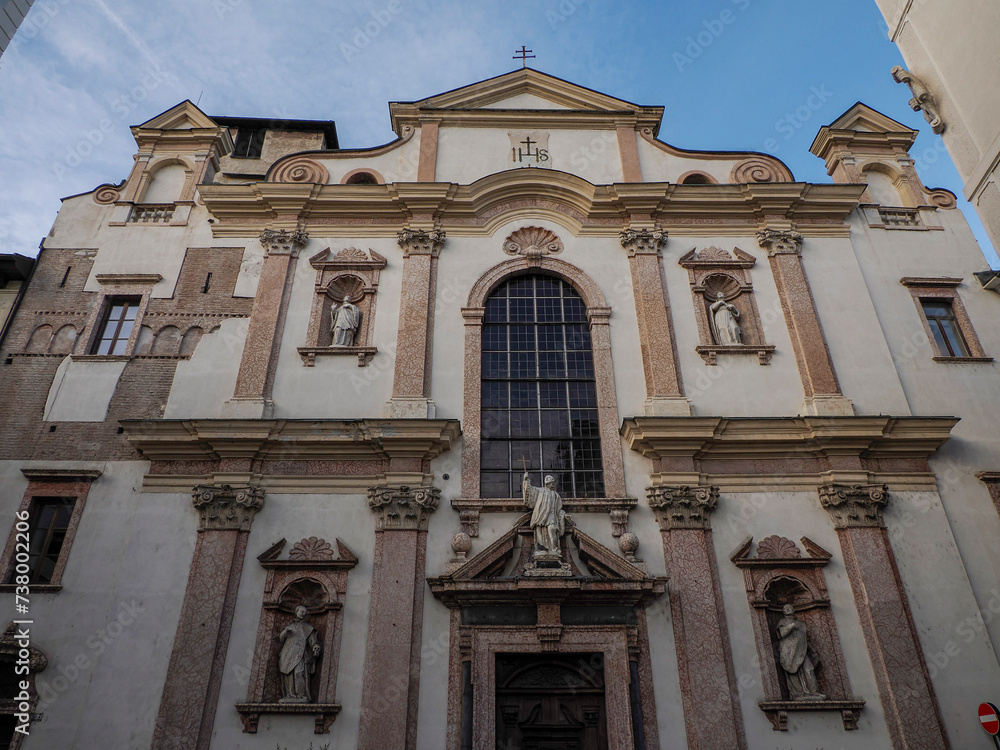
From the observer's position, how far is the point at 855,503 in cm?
1103

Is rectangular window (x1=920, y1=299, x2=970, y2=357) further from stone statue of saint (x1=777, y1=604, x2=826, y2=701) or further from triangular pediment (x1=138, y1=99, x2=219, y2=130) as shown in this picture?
triangular pediment (x1=138, y1=99, x2=219, y2=130)

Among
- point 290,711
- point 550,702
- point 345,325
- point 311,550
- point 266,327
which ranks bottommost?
point 290,711

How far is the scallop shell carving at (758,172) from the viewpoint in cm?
1499

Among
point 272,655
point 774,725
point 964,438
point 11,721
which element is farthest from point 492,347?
point 11,721

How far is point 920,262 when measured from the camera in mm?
14047

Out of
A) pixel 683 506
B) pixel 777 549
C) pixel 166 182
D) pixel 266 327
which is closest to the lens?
pixel 777 549

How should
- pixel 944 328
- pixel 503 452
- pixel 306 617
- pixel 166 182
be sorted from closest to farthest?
pixel 306 617
pixel 503 452
pixel 944 328
pixel 166 182

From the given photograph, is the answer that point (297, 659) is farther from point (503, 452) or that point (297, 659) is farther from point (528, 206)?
Answer: point (528, 206)

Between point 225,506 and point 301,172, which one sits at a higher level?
point 301,172

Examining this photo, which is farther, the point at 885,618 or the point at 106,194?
the point at 106,194

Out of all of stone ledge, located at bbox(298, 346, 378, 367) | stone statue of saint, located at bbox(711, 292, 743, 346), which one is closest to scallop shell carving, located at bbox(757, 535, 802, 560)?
stone statue of saint, located at bbox(711, 292, 743, 346)

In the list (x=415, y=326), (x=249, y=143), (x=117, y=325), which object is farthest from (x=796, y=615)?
(x=249, y=143)

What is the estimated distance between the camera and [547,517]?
34.7 feet

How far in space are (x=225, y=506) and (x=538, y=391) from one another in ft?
18.0
